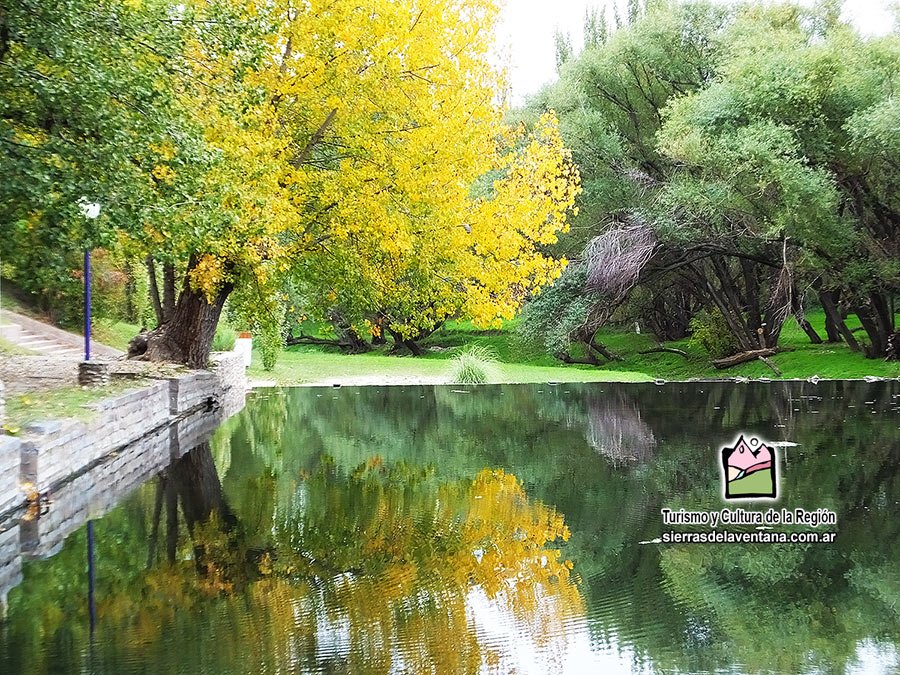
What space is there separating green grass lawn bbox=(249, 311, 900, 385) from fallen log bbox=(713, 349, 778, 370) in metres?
0.17

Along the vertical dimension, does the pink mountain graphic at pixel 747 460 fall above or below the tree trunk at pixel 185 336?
below

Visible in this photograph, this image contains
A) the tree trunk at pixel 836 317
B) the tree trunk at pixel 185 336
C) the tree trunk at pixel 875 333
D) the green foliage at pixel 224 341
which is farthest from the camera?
the tree trunk at pixel 836 317

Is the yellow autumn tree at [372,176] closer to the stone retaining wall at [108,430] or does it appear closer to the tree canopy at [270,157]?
the tree canopy at [270,157]

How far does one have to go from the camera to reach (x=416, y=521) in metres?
8.01

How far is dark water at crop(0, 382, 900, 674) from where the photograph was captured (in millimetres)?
4770

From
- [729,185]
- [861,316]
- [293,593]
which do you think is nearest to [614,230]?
[729,185]

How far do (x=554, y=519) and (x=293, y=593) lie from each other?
2830 mm

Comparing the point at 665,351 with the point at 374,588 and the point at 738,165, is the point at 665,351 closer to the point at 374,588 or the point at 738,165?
the point at 738,165
